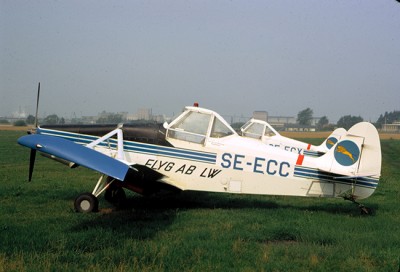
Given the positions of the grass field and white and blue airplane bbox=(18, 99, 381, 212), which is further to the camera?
white and blue airplane bbox=(18, 99, 381, 212)

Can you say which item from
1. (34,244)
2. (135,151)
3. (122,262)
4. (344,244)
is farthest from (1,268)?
(344,244)

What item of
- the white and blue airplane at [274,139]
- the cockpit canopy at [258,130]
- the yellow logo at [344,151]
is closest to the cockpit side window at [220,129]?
the yellow logo at [344,151]

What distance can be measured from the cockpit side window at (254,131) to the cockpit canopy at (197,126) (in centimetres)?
790

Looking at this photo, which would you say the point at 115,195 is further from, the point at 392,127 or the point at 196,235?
the point at 392,127

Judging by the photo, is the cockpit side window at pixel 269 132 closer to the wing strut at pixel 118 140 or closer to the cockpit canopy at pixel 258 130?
the cockpit canopy at pixel 258 130

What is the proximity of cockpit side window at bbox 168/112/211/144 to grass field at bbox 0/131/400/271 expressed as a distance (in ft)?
5.20

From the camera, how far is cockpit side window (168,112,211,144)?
841 centimetres

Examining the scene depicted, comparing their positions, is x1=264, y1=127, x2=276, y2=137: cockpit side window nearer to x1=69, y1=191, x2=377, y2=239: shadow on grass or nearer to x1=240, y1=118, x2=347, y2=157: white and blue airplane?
x1=240, y1=118, x2=347, y2=157: white and blue airplane

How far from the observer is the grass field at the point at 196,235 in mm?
5066

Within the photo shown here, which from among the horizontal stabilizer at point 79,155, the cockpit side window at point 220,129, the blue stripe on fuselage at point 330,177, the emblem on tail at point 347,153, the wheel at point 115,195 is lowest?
the wheel at point 115,195

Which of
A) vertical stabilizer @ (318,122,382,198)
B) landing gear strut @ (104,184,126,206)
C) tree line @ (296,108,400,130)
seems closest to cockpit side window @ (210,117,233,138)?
vertical stabilizer @ (318,122,382,198)

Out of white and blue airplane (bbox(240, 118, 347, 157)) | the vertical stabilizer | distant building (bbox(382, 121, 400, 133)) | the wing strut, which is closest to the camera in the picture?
the wing strut

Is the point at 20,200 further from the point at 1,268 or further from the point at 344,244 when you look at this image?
the point at 344,244

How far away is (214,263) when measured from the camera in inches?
201
